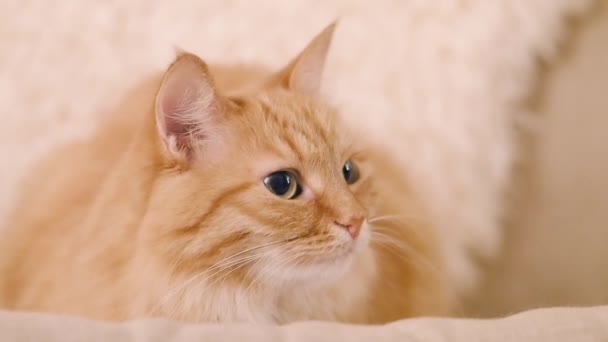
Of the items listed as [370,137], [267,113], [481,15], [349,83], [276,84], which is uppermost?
[481,15]

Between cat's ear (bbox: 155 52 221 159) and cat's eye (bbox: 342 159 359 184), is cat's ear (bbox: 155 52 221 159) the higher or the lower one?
the lower one

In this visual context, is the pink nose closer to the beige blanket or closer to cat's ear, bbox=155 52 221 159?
cat's ear, bbox=155 52 221 159

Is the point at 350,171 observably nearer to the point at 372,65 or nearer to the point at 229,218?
the point at 229,218

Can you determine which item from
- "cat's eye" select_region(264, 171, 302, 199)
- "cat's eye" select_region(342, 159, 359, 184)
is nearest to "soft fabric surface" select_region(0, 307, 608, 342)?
"cat's eye" select_region(264, 171, 302, 199)

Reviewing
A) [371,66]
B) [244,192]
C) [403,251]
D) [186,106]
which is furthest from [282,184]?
[371,66]

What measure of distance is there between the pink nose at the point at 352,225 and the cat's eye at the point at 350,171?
0.53 feet

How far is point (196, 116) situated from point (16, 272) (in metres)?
0.72

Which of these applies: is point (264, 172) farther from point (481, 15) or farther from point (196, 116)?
point (481, 15)

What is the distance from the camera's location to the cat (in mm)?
978

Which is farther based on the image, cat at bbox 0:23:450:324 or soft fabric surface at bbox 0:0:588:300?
soft fabric surface at bbox 0:0:588:300

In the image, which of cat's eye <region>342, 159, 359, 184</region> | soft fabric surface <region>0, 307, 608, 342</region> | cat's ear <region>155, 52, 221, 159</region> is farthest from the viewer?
cat's eye <region>342, 159, 359, 184</region>

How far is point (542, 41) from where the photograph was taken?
5.16 ft

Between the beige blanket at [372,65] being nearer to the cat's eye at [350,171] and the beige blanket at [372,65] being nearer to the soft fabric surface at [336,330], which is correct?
the cat's eye at [350,171]

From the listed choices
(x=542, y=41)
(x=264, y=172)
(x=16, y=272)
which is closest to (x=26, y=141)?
(x=16, y=272)
